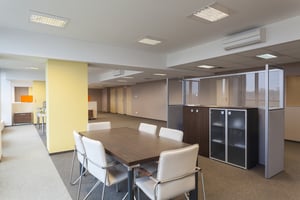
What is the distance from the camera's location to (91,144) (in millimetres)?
→ 2004

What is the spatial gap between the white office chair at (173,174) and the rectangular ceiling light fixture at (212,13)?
2211 millimetres

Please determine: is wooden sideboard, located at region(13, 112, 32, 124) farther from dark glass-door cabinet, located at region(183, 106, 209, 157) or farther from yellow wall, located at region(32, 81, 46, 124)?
dark glass-door cabinet, located at region(183, 106, 209, 157)

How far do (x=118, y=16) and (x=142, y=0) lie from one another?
668 millimetres

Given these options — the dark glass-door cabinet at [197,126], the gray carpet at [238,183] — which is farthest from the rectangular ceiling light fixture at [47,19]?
the dark glass-door cabinet at [197,126]

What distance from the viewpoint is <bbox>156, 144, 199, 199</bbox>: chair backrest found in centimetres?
164

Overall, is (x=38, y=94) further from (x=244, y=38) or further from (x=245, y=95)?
(x=244, y=38)

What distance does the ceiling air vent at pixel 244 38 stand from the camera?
354 cm

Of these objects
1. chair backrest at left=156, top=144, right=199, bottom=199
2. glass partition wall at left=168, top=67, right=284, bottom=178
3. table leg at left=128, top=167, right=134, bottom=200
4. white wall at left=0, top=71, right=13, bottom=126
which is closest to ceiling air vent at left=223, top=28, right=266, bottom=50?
glass partition wall at left=168, top=67, right=284, bottom=178

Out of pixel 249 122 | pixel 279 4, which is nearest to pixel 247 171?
pixel 249 122

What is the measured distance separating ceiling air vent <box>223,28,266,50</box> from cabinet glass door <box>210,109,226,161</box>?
56.6 inches

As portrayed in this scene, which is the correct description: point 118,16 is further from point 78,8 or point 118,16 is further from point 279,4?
point 279,4

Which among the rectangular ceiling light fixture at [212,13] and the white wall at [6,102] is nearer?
the rectangular ceiling light fixture at [212,13]

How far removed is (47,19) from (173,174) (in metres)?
3.32

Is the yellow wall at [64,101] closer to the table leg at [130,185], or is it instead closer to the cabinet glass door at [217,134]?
the cabinet glass door at [217,134]
